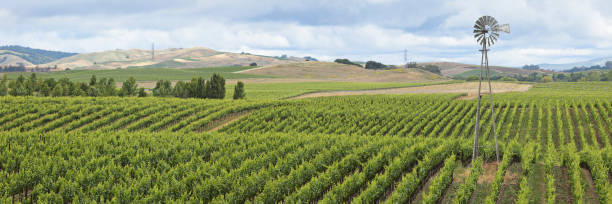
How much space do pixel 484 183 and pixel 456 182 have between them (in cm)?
141

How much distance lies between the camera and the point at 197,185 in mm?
17125

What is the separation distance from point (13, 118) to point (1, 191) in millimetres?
28449

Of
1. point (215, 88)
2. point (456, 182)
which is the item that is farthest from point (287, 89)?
point (456, 182)

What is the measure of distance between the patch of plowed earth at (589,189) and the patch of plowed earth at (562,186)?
2.22 feet

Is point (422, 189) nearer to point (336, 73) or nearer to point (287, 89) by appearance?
point (287, 89)

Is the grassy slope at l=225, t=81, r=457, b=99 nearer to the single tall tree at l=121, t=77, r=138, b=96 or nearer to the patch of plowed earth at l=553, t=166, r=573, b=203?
the single tall tree at l=121, t=77, r=138, b=96

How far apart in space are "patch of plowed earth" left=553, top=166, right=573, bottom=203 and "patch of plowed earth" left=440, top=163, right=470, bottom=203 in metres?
4.27

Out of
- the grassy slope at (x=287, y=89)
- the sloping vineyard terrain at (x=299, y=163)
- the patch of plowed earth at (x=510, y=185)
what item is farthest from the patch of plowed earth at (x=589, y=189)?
the grassy slope at (x=287, y=89)

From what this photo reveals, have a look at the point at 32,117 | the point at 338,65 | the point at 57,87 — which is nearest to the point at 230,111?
the point at 32,117

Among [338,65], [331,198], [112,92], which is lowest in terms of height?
[331,198]

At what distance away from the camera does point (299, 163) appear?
2256 centimetres

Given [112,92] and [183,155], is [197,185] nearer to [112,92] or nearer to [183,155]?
[183,155]

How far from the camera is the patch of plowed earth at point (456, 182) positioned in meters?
18.1

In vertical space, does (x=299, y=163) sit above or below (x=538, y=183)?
above
